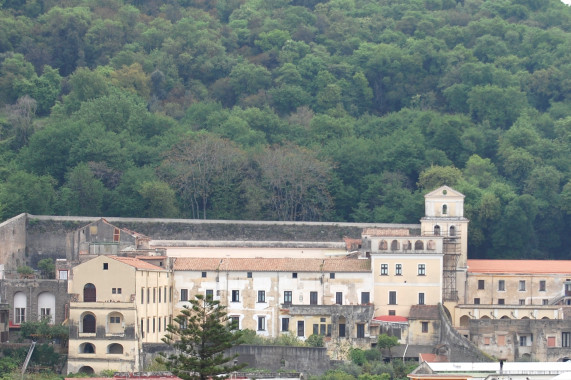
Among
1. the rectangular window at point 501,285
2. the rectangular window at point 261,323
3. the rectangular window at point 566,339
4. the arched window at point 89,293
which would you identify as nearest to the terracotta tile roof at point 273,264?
the rectangular window at point 261,323

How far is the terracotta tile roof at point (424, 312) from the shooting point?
80.6m

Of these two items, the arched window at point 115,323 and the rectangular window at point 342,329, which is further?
the rectangular window at point 342,329

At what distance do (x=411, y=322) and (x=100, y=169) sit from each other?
934 inches

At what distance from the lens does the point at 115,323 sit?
253ft

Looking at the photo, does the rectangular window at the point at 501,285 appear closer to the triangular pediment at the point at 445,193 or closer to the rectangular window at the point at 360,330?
the triangular pediment at the point at 445,193

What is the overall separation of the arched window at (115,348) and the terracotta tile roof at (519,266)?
17.9 metres

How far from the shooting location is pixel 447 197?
87.2m

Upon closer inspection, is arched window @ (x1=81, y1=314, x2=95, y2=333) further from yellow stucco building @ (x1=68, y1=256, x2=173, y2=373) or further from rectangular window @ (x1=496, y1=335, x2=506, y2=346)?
rectangular window @ (x1=496, y1=335, x2=506, y2=346)

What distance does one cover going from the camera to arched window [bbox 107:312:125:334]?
252 feet

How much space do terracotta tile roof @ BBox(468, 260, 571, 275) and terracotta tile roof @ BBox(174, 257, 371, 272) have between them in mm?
6571

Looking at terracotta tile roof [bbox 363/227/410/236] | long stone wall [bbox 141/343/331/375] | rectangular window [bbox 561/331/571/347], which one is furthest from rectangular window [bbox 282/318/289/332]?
rectangular window [bbox 561/331/571/347]

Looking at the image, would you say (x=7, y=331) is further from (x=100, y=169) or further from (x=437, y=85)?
(x=437, y=85)

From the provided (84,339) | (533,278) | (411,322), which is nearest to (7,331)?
(84,339)

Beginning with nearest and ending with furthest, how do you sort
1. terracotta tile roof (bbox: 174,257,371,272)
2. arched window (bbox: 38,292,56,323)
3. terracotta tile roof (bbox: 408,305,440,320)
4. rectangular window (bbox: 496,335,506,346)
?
terracotta tile roof (bbox: 408,305,440,320) → rectangular window (bbox: 496,335,506,346) → arched window (bbox: 38,292,56,323) → terracotta tile roof (bbox: 174,257,371,272)
